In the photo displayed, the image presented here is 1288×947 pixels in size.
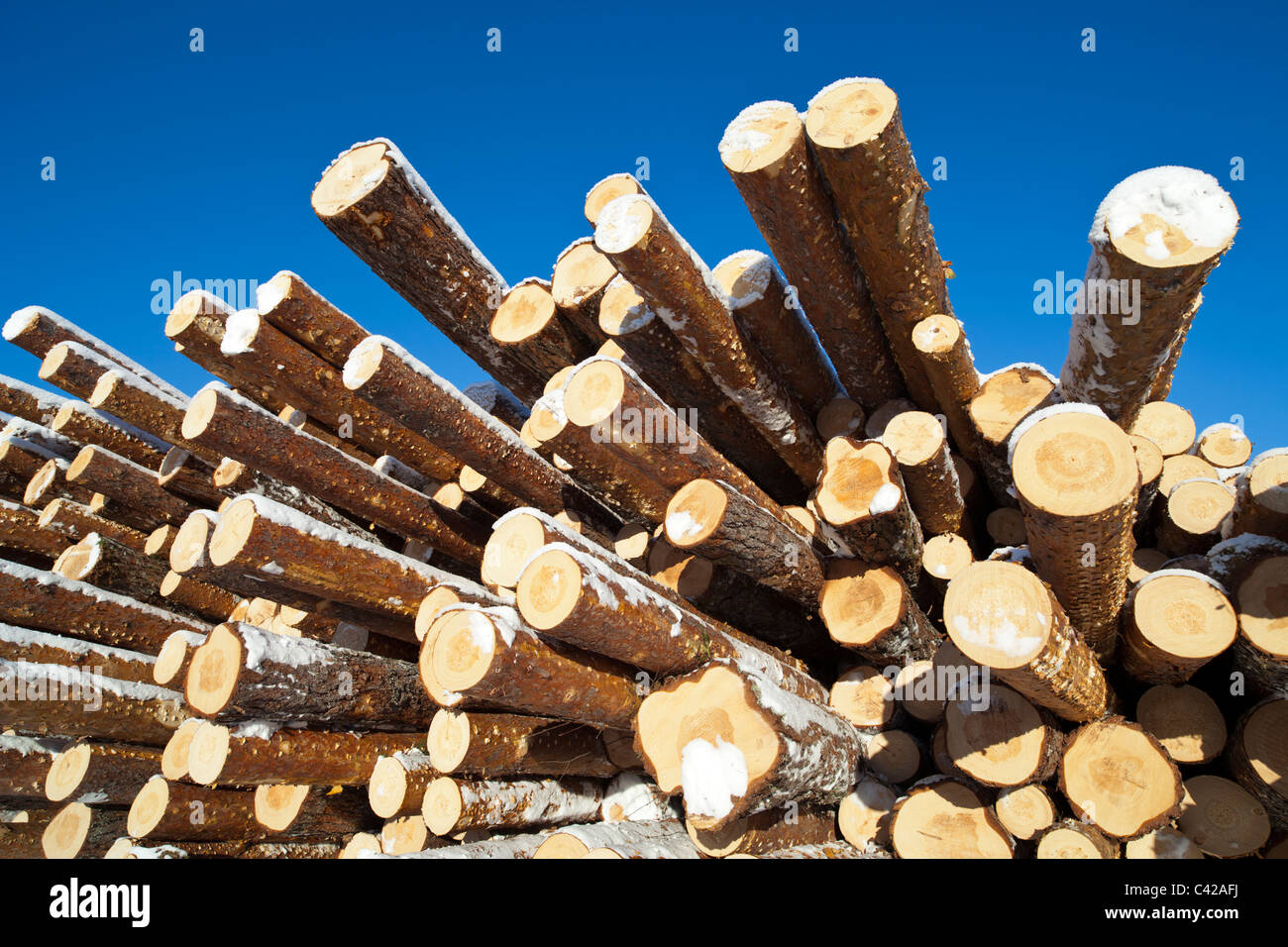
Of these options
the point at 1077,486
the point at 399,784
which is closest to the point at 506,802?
the point at 399,784

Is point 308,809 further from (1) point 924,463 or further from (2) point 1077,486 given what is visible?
(2) point 1077,486

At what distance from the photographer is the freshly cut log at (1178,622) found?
295 cm

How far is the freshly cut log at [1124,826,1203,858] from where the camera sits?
3.09m

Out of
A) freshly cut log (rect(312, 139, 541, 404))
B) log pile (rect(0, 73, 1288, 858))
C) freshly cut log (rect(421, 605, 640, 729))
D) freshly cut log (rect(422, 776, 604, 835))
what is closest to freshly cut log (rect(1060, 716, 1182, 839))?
log pile (rect(0, 73, 1288, 858))

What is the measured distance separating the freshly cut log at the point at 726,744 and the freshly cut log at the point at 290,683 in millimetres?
1674

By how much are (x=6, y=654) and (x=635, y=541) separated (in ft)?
12.1

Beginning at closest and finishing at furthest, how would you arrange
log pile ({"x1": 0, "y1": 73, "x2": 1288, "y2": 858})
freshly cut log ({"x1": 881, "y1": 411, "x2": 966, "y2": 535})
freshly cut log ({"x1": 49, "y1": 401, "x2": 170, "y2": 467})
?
1. log pile ({"x1": 0, "y1": 73, "x2": 1288, "y2": 858})
2. freshly cut log ({"x1": 881, "y1": 411, "x2": 966, "y2": 535})
3. freshly cut log ({"x1": 49, "y1": 401, "x2": 170, "y2": 467})

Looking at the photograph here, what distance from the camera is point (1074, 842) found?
2.96 meters

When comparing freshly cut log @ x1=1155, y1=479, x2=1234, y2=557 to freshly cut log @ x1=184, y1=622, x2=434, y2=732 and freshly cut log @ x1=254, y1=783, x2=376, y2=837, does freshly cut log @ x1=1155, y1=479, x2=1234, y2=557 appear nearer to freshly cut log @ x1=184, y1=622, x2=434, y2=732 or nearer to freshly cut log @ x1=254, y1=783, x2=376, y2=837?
freshly cut log @ x1=184, y1=622, x2=434, y2=732

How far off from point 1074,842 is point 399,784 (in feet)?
9.84

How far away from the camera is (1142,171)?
107 inches

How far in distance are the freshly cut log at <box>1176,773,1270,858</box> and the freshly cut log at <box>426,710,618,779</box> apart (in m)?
2.69

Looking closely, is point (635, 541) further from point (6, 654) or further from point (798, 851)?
point (6, 654)
